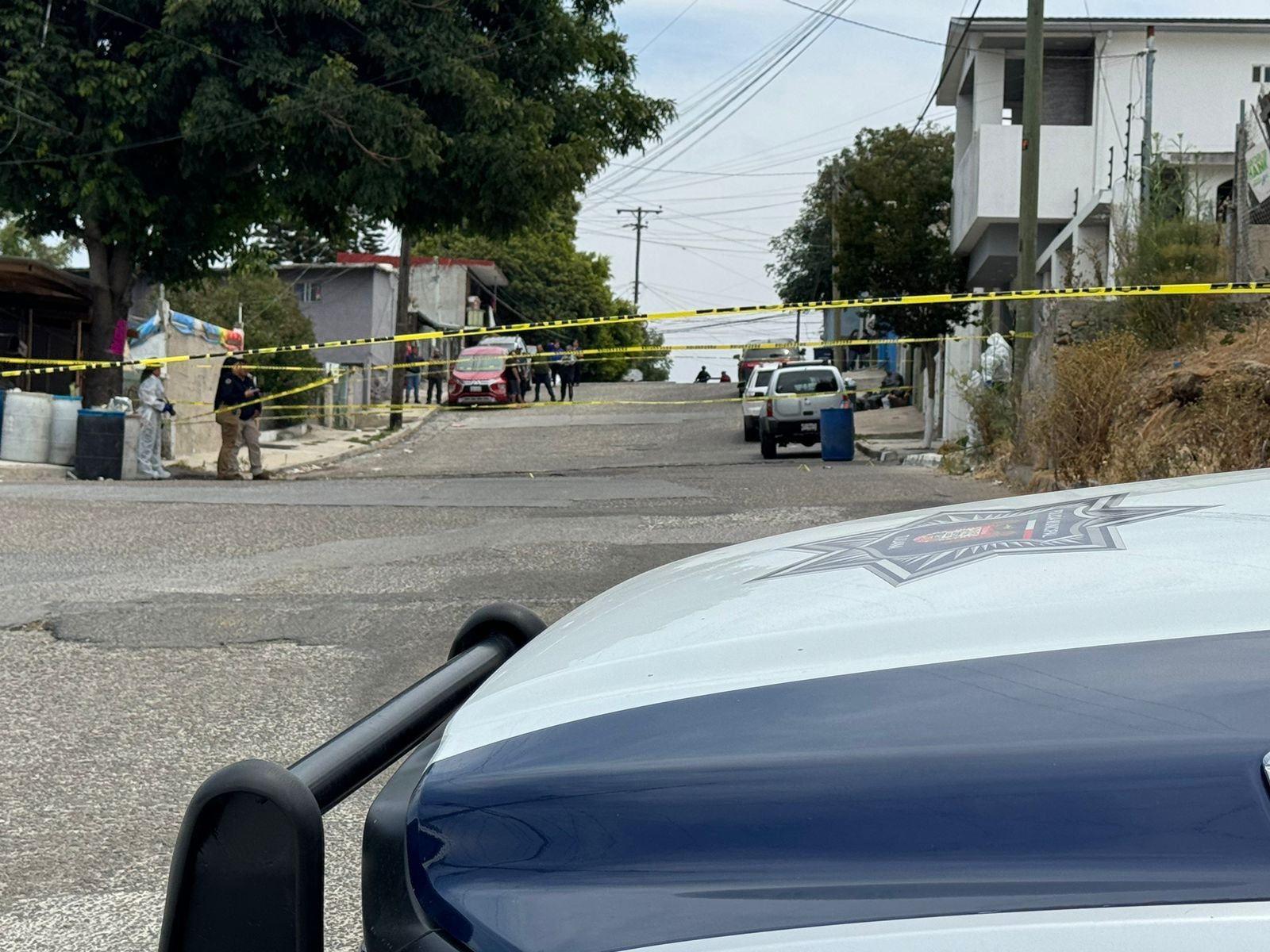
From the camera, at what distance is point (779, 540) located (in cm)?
245

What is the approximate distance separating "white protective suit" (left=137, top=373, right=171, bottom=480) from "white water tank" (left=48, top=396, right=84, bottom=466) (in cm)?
84

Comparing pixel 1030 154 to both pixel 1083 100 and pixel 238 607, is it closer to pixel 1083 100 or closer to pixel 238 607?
pixel 1083 100

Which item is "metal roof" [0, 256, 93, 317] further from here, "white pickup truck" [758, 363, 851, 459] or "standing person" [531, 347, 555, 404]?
"standing person" [531, 347, 555, 404]

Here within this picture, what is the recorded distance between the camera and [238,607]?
780cm

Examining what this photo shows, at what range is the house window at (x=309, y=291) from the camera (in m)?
49.8

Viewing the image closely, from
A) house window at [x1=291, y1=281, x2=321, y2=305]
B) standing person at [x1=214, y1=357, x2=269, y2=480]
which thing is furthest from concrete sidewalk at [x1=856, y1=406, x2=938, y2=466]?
house window at [x1=291, y1=281, x2=321, y2=305]

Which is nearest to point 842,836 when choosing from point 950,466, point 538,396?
point 950,466

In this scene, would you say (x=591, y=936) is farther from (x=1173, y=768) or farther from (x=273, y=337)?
(x=273, y=337)

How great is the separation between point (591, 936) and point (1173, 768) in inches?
21.7

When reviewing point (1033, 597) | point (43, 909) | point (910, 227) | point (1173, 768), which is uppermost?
point (910, 227)

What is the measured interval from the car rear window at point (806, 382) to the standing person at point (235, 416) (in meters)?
9.56

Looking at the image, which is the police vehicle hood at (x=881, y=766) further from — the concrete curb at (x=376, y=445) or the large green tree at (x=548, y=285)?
the large green tree at (x=548, y=285)

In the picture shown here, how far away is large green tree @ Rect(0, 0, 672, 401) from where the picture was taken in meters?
19.3

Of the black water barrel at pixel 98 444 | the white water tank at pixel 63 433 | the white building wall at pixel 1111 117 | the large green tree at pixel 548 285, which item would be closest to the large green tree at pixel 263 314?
the white water tank at pixel 63 433
